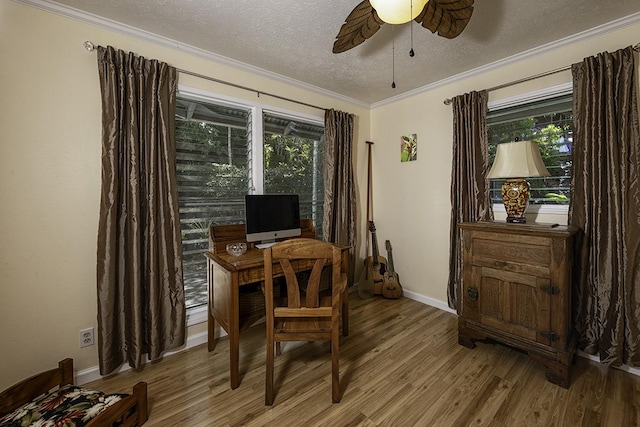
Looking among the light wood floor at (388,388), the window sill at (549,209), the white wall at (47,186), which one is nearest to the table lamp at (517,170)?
the window sill at (549,209)

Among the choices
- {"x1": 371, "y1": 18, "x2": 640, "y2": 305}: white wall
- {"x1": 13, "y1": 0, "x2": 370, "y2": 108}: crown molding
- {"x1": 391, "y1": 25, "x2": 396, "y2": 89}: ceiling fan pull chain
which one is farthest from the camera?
{"x1": 371, "y1": 18, "x2": 640, "y2": 305}: white wall

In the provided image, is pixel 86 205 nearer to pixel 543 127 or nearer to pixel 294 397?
pixel 294 397

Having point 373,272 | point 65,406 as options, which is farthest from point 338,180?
point 65,406

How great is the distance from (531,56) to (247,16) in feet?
7.50

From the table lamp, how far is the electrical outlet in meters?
3.12

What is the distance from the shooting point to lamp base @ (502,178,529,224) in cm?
206

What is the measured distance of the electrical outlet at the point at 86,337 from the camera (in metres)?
1.82

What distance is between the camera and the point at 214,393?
1.72 m

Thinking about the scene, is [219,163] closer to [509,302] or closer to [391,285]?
[391,285]

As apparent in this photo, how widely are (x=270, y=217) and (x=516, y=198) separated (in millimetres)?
1962

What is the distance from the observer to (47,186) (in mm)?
1697

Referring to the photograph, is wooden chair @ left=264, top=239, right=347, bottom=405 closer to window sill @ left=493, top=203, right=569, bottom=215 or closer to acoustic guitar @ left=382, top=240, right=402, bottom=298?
acoustic guitar @ left=382, top=240, right=402, bottom=298

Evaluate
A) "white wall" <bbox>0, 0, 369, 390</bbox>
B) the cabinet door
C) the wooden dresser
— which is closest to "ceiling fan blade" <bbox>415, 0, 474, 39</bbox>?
the wooden dresser

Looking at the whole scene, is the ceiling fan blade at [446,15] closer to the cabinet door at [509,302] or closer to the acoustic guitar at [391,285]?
the cabinet door at [509,302]
